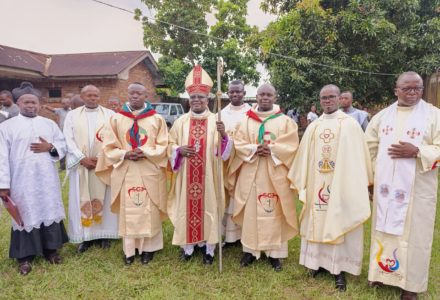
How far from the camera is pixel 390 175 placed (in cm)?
357

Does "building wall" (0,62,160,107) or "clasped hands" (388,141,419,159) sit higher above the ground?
"building wall" (0,62,160,107)

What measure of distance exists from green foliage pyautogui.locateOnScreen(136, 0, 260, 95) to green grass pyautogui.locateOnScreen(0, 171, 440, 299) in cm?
1774

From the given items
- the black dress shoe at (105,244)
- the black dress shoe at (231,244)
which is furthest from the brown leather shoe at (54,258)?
the black dress shoe at (231,244)

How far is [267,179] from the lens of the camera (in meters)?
4.28

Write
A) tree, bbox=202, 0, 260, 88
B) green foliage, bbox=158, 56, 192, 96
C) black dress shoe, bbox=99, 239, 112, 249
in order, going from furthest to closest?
Result: 1. green foliage, bbox=158, 56, 192, 96
2. tree, bbox=202, 0, 260, 88
3. black dress shoe, bbox=99, 239, 112, 249

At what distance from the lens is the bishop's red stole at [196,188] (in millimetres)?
4465

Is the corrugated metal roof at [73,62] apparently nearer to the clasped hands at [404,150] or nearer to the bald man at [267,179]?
the bald man at [267,179]

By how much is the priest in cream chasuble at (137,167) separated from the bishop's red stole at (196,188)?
35 cm

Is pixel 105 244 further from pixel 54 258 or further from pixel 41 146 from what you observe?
pixel 41 146

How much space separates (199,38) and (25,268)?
1980 cm

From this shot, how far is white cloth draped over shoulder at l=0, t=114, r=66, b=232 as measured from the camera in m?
4.26

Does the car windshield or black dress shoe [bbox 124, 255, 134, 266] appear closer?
black dress shoe [bbox 124, 255, 134, 266]

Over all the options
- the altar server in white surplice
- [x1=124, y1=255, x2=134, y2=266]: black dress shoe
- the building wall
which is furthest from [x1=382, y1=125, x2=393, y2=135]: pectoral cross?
the building wall

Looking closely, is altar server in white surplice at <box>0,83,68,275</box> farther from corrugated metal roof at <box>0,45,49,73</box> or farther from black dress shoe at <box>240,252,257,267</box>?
corrugated metal roof at <box>0,45,49,73</box>
